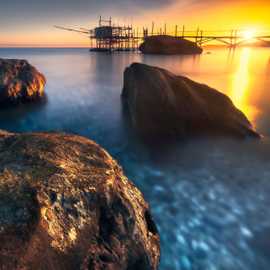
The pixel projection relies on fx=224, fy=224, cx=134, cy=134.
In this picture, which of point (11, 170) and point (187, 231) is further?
point (187, 231)

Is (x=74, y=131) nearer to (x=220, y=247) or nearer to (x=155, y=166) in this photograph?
(x=155, y=166)

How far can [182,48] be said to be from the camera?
4168 inches

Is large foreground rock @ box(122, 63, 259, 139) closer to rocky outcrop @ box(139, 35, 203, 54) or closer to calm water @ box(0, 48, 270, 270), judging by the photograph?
calm water @ box(0, 48, 270, 270)

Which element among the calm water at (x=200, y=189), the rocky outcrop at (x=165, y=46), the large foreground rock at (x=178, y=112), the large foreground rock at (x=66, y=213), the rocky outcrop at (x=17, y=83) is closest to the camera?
the large foreground rock at (x=66, y=213)

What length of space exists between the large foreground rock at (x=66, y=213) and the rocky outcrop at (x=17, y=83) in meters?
13.1

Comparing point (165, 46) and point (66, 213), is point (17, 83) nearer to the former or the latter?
point (66, 213)

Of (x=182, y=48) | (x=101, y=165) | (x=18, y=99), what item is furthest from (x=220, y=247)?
(x=182, y=48)

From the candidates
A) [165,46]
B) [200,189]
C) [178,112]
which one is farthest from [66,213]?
[165,46]

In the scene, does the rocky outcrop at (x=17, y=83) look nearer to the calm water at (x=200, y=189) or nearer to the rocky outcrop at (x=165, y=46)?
the calm water at (x=200, y=189)

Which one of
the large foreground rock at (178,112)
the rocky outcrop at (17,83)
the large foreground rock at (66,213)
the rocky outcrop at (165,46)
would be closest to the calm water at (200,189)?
the large foreground rock at (178,112)

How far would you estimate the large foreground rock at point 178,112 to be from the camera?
11.3 meters

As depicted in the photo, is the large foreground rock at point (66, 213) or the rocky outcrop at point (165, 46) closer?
the large foreground rock at point (66, 213)

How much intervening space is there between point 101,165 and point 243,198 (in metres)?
4.96

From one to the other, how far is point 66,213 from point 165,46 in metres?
105
